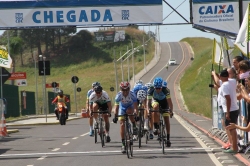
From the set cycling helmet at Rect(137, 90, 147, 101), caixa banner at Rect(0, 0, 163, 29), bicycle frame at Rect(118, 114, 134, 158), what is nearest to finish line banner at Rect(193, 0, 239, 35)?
caixa banner at Rect(0, 0, 163, 29)

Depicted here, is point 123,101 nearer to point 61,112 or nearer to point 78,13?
point 78,13

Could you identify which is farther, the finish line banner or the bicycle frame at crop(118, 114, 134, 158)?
the finish line banner

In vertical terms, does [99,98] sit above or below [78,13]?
below

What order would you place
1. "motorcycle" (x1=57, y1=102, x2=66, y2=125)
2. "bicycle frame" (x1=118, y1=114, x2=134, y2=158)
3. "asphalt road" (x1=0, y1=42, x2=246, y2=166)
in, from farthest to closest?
"motorcycle" (x1=57, y1=102, x2=66, y2=125) < "bicycle frame" (x1=118, y1=114, x2=134, y2=158) < "asphalt road" (x1=0, y1=42, x2=246, y2=166)

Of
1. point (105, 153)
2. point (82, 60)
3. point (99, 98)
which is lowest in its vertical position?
point (105, 153)

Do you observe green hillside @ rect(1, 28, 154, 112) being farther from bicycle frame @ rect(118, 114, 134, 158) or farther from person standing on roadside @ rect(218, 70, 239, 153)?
person standing on roadside @ rect(218, 70, 239, 153)

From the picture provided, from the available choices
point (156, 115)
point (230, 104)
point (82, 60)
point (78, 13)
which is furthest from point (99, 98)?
point (82, 60)

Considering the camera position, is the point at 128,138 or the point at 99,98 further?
the point at 99,98

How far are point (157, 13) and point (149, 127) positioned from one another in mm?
5033

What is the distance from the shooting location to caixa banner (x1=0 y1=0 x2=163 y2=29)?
23.6 metres

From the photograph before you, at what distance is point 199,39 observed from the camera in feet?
568

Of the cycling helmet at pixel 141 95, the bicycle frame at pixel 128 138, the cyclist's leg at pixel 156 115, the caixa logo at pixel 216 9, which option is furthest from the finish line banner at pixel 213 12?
the bicycle frame at pixel 128 138

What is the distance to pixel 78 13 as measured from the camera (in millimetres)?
23812

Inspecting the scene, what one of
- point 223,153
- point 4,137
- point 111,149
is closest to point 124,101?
point 111,149
